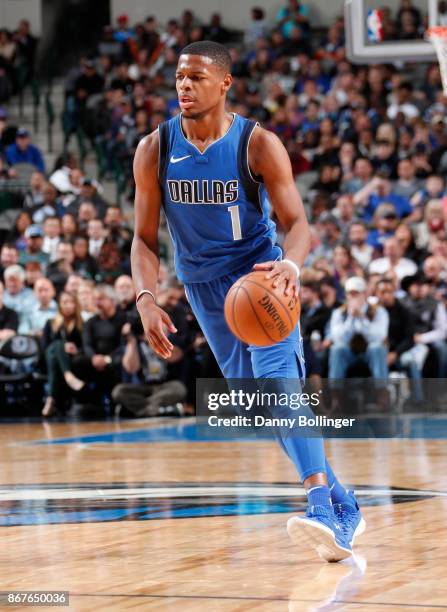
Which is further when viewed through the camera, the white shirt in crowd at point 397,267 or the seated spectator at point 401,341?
the white shirt in crowd at point 397,267

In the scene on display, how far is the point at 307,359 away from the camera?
12.0 metres

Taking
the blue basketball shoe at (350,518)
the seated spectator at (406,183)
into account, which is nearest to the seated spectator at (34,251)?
the seated spectator at (406,183)

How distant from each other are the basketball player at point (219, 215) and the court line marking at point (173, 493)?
1.53 meters

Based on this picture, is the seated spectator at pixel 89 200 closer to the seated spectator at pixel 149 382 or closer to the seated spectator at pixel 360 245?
the seated spectator at pixel 360 245

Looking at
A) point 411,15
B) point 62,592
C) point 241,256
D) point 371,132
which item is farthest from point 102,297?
point 62,592

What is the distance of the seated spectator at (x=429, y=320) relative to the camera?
40.0 ft

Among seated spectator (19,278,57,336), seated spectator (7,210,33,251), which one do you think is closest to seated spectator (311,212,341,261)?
seated spectator (19,278,57,336)

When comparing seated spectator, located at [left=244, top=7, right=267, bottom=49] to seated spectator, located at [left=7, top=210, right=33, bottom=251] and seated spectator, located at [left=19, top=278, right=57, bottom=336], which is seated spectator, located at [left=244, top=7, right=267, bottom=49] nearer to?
seated spectator, located at [left=7, top=210, right=33, bottom=251]

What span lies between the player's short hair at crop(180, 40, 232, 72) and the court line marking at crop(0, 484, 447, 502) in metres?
2.56

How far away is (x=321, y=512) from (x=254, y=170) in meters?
1.42

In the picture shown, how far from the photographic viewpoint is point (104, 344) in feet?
41.8

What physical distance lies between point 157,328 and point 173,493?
210cm

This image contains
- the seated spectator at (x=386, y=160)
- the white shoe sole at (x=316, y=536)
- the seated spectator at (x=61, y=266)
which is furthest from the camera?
the seated spectator at (x=386, y=160)

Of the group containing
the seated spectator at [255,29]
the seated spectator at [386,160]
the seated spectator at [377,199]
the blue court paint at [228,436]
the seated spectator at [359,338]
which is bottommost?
the blue court paint at [228,436]
